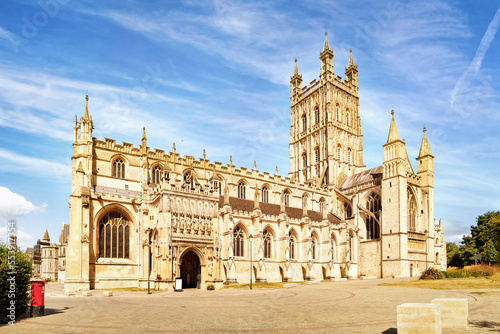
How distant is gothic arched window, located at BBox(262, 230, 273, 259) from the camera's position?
5116cm

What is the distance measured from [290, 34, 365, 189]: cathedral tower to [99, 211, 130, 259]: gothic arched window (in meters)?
37.5

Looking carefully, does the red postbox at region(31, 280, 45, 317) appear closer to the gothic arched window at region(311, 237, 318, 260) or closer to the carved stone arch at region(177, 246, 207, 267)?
the carved stone arch at region(177, 246, 207, 267)

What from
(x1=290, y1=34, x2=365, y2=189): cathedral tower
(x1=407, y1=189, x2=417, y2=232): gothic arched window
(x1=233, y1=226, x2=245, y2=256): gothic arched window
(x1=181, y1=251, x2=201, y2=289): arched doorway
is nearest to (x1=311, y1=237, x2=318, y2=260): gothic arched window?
(x1=233, y1=226, x2=245, y2=256): gothic arched window

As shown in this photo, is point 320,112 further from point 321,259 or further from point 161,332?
point 161,332

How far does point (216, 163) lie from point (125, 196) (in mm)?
16434

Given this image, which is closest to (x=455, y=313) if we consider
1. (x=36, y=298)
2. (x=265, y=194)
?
(x=36, y=298)

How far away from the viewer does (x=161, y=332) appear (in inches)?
572

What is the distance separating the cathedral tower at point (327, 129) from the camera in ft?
247

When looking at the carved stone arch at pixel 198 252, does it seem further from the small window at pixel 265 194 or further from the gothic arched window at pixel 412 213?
the gothic arched window at pixel 412 213

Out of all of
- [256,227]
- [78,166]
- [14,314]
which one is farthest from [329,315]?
[78,166]

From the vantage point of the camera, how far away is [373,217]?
60.2 meters

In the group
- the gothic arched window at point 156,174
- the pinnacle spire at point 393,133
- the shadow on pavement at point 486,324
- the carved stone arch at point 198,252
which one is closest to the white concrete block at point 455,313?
the shadow on pavement at point 486,324

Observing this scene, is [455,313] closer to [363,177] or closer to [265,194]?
[265,194]

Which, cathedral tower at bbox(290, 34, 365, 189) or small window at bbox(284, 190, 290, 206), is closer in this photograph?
small window at bbox(284, 190, 290, 206)
